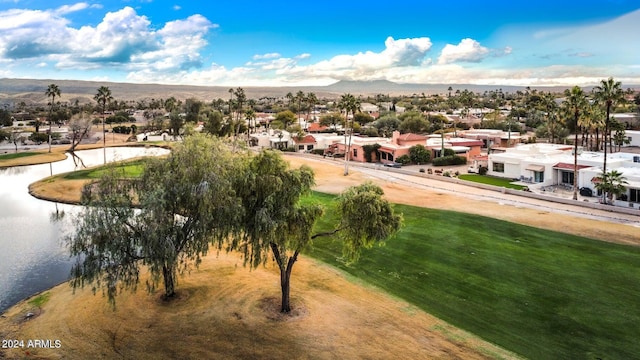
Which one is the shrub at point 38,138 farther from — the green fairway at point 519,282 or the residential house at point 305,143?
the green fairway at point 519,282

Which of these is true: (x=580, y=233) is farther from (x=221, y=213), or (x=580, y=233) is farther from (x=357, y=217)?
(x=221, y=213)

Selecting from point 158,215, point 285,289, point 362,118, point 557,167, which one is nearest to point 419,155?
point 557,167

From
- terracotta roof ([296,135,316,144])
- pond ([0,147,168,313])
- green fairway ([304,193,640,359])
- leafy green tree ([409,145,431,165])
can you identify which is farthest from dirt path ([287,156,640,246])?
terracotta roof ([296,135,316,144])

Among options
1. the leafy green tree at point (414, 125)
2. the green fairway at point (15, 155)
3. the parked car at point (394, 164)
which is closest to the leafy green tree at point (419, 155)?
the parked car at point (394, 164)

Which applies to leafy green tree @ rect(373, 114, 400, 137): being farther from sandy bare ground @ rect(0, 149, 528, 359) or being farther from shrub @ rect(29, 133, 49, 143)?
sandy bare ground @ rect(0, 149, 528, 359)

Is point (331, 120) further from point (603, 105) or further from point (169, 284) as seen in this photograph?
point (169, 284)

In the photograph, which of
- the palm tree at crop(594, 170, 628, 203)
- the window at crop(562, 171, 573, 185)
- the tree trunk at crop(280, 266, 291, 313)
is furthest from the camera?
the window at crop(562, 171, 573, 185)
